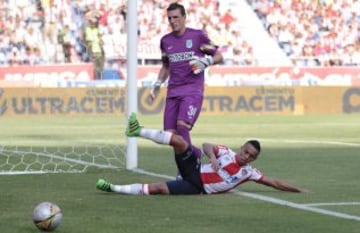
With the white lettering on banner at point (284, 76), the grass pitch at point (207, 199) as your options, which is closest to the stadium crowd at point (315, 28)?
the white lettering on banner at point (284, 76)

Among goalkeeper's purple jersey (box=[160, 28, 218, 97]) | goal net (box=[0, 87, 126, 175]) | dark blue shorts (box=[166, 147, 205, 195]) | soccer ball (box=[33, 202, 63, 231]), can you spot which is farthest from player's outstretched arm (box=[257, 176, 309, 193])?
goal net (box=[0, 87, 126, 175])

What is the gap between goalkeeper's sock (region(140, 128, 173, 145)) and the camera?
36.1 feet

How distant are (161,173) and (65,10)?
15.9 meters

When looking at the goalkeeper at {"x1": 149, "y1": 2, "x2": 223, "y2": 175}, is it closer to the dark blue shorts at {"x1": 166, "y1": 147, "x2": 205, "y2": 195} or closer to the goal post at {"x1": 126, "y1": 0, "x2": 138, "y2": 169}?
the dark blue shorts at {"x1": 166, "y1": 147, "x2": 205, "y2": 195}

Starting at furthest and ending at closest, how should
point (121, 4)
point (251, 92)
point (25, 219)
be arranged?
point (251, 92), point (121, 4), point (25, 219)

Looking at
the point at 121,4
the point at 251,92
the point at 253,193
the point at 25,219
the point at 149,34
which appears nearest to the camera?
the point at 25,219

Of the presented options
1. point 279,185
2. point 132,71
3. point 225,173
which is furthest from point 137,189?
point 132,71

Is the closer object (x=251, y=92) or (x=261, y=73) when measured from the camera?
(x=251, y=92)

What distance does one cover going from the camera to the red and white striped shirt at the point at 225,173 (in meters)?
→ 11.1

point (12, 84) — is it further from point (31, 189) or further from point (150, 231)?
point (150, 231)

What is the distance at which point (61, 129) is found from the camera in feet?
85.9

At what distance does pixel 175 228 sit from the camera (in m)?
8.70

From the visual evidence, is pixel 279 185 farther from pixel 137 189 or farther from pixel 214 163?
pixel 137 189

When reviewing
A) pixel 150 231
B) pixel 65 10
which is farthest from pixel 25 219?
pixel 65 10
